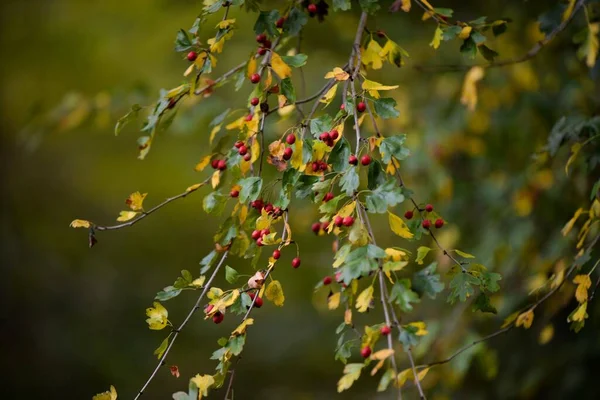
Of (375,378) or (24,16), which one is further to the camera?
(24,16)

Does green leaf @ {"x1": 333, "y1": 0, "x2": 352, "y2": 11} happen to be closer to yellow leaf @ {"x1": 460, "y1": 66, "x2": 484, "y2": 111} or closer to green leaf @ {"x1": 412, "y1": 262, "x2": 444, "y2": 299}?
green leaf @ {"x1": 412, "y1": 262, "x2": 444, "y2": 299}

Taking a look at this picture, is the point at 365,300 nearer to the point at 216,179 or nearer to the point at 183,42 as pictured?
the point at 216,179

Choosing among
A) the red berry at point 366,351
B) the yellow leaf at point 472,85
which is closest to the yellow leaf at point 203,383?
the red berry at point 366,351

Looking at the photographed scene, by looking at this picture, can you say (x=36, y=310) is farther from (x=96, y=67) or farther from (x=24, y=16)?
(x=24, y=16)

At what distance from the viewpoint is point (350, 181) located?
2.89ft

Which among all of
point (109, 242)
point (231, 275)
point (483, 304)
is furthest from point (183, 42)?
point (109, 242)

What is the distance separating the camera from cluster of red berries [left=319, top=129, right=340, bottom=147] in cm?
94

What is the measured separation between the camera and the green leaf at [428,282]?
973 mm

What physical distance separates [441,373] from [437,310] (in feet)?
2.70

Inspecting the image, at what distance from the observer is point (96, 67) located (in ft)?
12.8

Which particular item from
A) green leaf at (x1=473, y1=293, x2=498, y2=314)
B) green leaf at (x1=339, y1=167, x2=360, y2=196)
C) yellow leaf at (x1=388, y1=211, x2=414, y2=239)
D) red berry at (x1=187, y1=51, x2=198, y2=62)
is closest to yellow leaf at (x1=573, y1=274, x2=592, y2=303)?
green leaf at (x1=473, y1=293, x2=498, y2=314)

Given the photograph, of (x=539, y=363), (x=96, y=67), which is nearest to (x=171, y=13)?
(x=96, y=67)

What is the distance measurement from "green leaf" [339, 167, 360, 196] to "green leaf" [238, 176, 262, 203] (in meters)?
0.14

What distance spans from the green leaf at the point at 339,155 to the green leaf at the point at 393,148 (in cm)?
5
